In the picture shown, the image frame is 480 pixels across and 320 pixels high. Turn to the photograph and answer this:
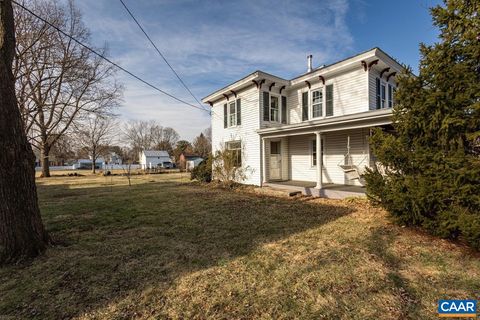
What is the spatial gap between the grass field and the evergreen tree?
2.13 ft

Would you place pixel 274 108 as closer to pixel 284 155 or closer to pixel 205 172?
pixel 284 155

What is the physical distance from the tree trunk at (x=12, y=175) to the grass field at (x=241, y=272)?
0.39 metres

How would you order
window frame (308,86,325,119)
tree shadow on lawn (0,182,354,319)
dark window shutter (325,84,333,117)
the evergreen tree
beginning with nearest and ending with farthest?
tree shadow on lawn (0,182,354,319)
the evergreen tree
dark window shutter (325,84,333,117)
window frame (308,86,325,119)

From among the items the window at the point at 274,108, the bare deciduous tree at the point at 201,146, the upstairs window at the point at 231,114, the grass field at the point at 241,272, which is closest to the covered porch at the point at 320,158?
the window at the point at 274,108

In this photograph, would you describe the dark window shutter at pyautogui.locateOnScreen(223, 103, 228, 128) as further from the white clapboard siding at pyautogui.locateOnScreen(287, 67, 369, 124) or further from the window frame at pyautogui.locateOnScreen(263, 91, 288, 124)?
the white clapboard siding at pyautogui.locateOnScreen(287, 67, 369, 124)

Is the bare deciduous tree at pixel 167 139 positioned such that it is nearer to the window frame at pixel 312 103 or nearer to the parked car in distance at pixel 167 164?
the parked car in distance at pixel 167 164

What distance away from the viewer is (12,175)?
352cm

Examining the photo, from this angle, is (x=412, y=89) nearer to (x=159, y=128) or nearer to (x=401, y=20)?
(x=401, y=20)

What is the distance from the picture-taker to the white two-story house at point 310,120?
359 inches

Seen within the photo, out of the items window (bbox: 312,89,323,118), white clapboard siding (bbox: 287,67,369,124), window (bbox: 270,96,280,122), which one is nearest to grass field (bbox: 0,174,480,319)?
white clapboard siding (bbox: 287,67,369,124)

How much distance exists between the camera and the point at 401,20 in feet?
26.7

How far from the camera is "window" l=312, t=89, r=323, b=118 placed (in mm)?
10766

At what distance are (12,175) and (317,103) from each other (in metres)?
10.7

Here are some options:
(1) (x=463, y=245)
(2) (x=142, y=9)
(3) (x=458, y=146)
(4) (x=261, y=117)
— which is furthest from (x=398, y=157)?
(2) (x=142, y=9)
